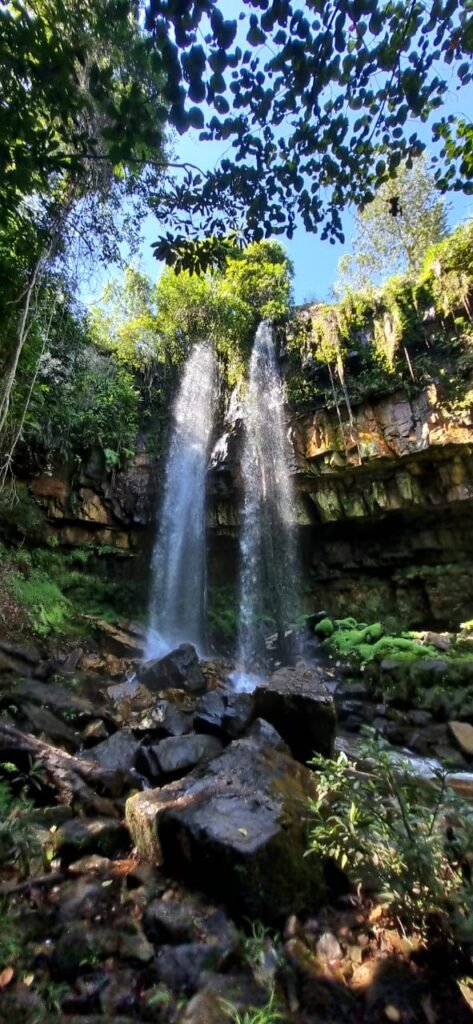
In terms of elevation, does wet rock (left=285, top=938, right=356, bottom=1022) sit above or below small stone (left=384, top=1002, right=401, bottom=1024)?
below

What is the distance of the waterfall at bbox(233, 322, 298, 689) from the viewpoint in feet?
44.7

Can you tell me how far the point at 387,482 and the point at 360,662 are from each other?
553cm

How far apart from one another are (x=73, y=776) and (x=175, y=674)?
14.4 feet

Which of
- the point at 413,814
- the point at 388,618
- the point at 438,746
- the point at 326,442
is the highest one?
the point at 326,442

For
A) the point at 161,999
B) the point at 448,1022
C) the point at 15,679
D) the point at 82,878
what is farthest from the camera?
the point at 15,679

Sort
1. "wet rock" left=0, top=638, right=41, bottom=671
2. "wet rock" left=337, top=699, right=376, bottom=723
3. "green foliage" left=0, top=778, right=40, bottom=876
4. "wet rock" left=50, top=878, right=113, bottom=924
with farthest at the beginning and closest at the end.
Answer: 1. "wet rock" left=337, top=699, right=376, bottom=723
2. "wet rock" left=0, top=638, right=41, bottom=671
3. "green foliage" left=0, top=778, right=40, bottom=876
4. "wet rock" left=50, top=878, right=113, bottom=924

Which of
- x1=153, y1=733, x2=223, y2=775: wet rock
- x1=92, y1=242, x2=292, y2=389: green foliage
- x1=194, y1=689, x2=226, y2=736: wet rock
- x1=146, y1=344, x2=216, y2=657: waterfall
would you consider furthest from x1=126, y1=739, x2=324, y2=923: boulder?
x1=92, y1=242, x2=292, y2=389: green foliage

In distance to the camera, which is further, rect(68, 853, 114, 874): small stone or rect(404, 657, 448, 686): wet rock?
rect(404, 657, 448, 686): wet rock

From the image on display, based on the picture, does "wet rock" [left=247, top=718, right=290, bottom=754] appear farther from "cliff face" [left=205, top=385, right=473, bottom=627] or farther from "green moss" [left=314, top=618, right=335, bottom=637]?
"cliff face" [left=205, top=385, right=473, bottom=627]

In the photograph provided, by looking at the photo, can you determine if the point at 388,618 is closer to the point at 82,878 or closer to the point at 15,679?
the point at 15,679

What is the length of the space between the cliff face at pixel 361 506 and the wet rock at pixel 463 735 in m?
6.68

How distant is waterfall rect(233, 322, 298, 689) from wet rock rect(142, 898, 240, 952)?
11.3 m

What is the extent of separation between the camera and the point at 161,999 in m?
1.54

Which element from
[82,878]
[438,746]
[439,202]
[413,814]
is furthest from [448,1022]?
[439,202]
